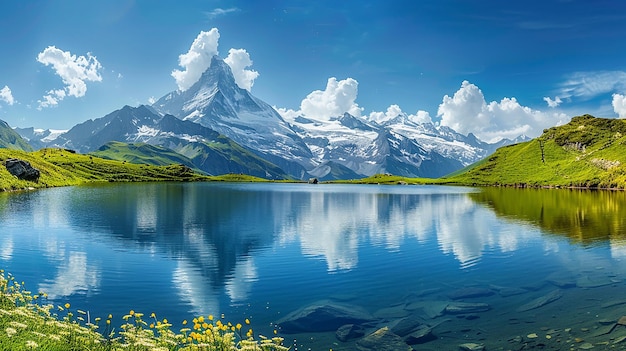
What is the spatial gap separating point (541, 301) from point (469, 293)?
606 centimetres

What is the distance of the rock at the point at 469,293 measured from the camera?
130 ft

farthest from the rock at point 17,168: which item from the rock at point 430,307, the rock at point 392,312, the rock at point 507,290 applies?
the rock at point 507,290

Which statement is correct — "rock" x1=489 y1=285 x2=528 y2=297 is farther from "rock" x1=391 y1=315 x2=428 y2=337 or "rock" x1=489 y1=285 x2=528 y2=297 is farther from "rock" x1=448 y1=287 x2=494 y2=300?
"rock" x1=391 y1=315 x2=428 y2=337

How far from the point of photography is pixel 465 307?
3644 centimetres

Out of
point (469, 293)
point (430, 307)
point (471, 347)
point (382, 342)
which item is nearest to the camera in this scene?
point (471, 347)

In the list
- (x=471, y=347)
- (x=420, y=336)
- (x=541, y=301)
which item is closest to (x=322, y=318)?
(x=420, y=336)

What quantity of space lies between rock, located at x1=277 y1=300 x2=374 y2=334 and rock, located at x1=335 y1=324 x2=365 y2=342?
66 centimetres

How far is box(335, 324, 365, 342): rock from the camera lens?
2987 centimetres

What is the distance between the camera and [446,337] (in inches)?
1182

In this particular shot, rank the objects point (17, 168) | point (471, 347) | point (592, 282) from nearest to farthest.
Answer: point (471, 347)
point (592, 282)
point (17, 168)

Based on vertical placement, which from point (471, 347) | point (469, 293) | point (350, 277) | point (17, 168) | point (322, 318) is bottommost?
point (471, 347)

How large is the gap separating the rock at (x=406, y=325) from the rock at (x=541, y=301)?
963 centimetres

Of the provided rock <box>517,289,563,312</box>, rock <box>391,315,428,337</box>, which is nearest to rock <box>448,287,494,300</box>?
rock <box>517,289,563,312</box>

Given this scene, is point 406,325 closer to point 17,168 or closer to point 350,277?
point 350,277
